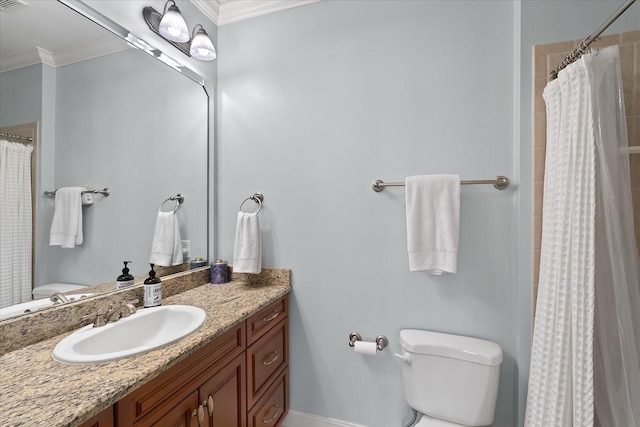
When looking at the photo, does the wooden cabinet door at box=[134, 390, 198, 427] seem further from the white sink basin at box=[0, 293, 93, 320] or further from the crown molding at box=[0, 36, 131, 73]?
the crown molding at box=[0, 36, 131, 73]

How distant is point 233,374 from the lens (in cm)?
115

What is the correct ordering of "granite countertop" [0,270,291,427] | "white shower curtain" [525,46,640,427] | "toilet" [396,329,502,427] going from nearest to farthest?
1. "granite countertop" [0,270,291,427]
2. "white shower curtain" [525,46,640,427]
3. "toilet" [396,329,502,427]

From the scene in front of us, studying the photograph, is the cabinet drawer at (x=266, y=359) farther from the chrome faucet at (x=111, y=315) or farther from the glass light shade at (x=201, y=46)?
the glass light shade at (x=201, y=46)

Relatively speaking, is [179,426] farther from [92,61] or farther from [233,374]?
[92,61]

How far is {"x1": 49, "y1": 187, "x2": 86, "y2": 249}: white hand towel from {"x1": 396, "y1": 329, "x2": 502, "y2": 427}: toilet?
4.93 ft

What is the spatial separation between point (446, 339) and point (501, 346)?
0.28m

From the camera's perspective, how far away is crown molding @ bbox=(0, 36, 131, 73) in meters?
0.94

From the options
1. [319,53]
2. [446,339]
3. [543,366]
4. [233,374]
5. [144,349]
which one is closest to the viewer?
[144,349]

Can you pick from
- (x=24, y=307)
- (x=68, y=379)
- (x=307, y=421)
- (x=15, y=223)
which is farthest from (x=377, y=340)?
(x=15, y=223)

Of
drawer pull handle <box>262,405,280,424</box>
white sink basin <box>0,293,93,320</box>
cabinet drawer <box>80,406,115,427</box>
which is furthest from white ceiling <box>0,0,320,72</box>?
drawer pull handle <box>262,405,280,424</box>

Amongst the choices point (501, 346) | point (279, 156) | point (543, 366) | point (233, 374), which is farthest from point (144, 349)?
point (501, 346)

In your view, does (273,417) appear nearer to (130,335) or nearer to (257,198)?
(130,335)

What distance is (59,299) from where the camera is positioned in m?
1.04

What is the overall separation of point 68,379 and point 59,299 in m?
0.50
